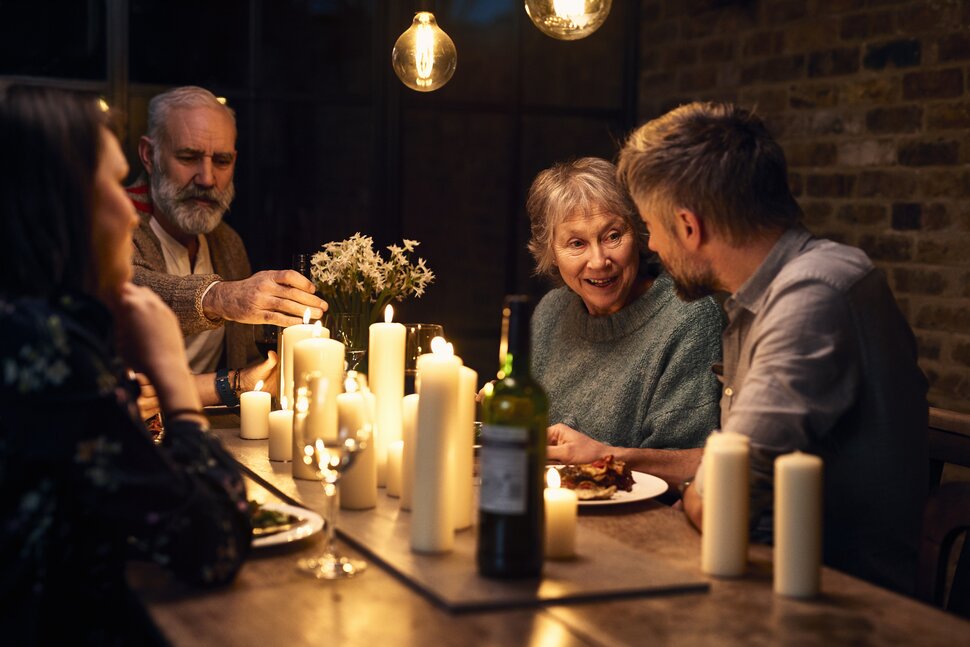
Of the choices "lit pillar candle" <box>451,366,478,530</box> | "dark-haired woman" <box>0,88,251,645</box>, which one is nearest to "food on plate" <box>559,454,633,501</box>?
"lit pillar candle" <box>451,366,478,530</box>

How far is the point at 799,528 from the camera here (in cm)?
150

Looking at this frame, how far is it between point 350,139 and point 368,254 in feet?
7.85

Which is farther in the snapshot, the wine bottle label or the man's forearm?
the man's forearm

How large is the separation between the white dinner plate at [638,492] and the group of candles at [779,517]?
0.38 m

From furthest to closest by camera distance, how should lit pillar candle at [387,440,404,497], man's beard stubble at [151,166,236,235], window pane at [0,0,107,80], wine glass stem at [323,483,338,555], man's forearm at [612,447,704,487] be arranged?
1. window pane at [0,0,107,80]
2. man's beard stubble at [151,166,236,235]
3. man's forearm at [612,447,704,487]
4. lit pillar candle at [387,440,404,497]
5. wine glass stem at [323,483,338,555]

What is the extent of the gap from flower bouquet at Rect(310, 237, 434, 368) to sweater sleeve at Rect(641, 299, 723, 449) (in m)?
0.63

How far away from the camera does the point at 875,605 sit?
149 centimetres

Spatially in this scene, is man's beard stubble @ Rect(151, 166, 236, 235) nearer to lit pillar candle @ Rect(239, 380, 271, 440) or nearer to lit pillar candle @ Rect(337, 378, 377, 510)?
lit pillar candle @ Rect(239, 380, 271, 440)

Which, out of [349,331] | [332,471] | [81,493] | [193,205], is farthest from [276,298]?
[81,493]

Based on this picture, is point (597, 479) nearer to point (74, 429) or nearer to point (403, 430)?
point (403, 430)

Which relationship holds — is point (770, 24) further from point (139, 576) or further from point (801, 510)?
point (139, 576)

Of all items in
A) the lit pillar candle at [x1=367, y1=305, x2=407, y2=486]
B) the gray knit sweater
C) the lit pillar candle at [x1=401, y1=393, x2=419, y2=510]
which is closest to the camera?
the lit pillar candle at [x1=401, y1=393, x2=419, y2=510]

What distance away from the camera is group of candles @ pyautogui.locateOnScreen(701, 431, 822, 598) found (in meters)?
1.49

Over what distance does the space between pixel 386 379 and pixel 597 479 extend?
0.41 metres
